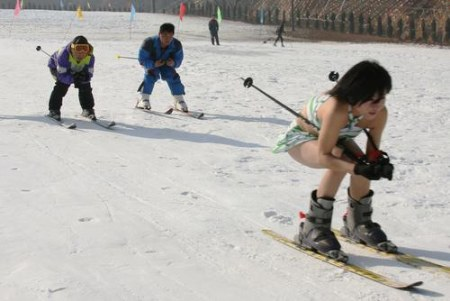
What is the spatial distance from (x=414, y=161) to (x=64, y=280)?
4559 millimetres

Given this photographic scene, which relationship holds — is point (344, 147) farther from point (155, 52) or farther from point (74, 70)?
point (155, 52)

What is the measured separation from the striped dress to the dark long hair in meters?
0.10

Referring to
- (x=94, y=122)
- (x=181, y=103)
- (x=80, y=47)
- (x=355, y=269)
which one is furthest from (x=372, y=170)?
(x=181, y=103)

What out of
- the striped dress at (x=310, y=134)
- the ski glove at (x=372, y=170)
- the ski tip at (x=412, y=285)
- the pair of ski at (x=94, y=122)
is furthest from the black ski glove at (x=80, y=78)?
the ski tip at (x=412, y=285)

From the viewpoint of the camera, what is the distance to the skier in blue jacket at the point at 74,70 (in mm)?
8375

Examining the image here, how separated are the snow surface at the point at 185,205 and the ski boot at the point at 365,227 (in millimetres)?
99

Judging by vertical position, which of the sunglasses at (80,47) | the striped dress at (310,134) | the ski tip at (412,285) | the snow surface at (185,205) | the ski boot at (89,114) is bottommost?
the snow surface at (185,205)

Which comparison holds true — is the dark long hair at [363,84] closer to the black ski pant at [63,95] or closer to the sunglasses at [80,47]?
the sunglasses at [80,47]

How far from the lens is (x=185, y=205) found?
16.5ft

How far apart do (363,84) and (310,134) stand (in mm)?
620

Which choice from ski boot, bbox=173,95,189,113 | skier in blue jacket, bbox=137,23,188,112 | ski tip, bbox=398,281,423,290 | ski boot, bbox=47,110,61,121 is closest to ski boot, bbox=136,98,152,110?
skier in blue jacket, bbox=137,23,188,112

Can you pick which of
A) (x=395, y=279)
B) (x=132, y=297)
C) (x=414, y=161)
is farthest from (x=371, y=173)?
(x=414, y=161)

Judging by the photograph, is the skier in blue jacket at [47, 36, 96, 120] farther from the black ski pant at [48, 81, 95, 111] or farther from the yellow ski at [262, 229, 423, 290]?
the yellow ski at [262, 229, 423, 290]

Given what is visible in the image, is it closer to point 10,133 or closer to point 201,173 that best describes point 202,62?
point 10,133
